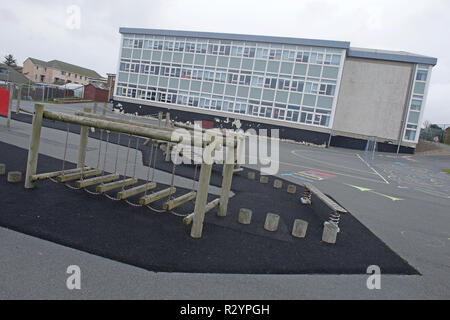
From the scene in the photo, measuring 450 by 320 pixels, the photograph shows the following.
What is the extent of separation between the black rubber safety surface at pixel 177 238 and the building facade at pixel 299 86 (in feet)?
121

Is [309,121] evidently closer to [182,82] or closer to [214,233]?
[182,82]

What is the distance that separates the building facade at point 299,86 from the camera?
42438 mm

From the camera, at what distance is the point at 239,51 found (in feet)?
151

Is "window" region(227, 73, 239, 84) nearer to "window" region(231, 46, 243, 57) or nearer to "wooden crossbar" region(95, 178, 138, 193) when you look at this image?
"window" region(231, 46, 243, 57)

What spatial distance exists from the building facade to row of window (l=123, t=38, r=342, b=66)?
0.13m

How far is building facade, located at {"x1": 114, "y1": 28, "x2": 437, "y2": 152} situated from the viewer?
42438 millimetres

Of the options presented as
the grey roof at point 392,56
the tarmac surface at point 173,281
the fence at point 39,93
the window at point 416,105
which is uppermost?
the grey roof at point 392,56

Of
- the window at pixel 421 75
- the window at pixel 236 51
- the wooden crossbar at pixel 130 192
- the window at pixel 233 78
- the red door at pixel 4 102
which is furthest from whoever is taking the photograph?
the window at pixel 233 78

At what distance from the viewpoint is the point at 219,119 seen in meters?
46.9

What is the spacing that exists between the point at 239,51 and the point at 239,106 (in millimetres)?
7731

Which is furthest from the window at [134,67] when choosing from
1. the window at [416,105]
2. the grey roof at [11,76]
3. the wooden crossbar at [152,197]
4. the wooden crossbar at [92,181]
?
the wooden crossbar at [152,197]

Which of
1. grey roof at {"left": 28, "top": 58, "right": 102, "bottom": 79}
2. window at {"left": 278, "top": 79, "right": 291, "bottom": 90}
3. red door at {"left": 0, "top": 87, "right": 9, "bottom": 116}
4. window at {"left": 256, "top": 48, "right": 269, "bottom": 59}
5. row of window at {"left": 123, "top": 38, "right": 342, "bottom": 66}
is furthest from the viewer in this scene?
grey roof at {"left": 28, "top": 58, "right": 102, "bottom": 79}

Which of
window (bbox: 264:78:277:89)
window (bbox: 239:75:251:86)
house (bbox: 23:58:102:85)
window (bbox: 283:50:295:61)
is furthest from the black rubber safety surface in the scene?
house (bbox: 23:58:102:85)

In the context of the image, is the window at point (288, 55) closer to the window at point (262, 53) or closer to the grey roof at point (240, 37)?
the grey roof at point (240, 37)
